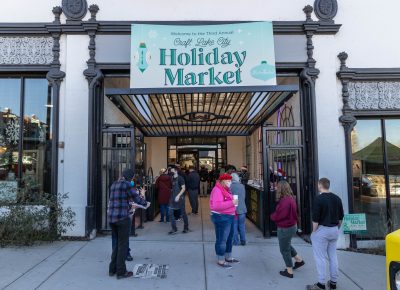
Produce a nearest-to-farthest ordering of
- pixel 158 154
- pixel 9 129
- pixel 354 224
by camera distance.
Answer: pixel 354 224
pixel 9 129
pixel 158 154

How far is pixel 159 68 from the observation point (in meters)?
8.29

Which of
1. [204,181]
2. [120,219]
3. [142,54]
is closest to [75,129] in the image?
[142,54]

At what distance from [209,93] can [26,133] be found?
4.67 m

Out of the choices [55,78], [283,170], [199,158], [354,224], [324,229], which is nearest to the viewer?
[324,229]

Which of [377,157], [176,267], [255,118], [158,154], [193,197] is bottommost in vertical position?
[176,267]

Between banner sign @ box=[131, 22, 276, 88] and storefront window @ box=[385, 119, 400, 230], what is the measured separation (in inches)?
131

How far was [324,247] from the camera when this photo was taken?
16.9 feet

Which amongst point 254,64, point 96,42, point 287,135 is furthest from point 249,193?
point 96,42

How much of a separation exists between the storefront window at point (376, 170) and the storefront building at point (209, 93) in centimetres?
2

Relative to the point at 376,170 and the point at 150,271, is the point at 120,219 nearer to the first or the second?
the point at 150,271

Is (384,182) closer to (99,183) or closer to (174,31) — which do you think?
(174,31)

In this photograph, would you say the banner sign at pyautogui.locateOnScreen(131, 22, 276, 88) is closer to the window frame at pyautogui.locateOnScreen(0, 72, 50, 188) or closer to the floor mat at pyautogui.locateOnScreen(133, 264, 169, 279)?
the window frame at pyautogui.locateOnScreen(0, 72, 50, 188)

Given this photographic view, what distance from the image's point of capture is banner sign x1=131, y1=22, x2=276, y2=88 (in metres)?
8.21

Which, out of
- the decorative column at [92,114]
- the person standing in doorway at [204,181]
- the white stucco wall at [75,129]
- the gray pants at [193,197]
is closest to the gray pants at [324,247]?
the decorative column at [92,114]
